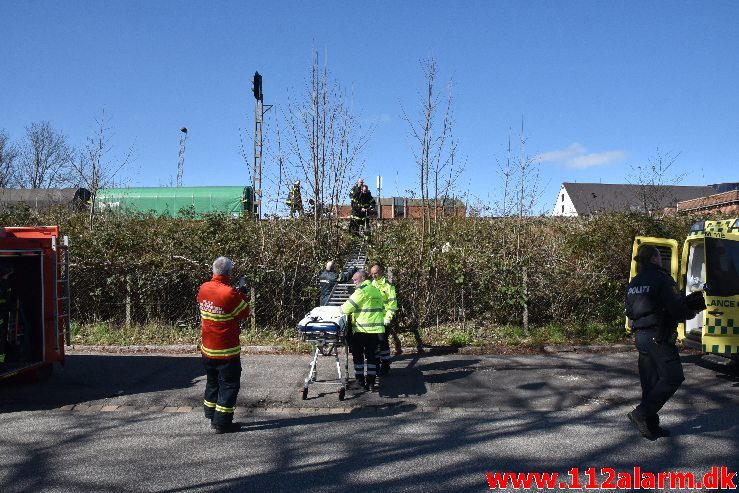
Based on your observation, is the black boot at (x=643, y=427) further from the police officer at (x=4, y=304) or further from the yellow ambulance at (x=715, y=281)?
the police officer at (x=4, y=304)

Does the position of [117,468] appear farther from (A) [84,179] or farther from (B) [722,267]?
(A) [84,179]

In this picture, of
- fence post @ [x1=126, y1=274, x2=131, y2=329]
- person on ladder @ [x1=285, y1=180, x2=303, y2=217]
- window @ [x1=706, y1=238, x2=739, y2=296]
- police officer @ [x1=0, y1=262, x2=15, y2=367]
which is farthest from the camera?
person on ladder @ [x1=285, y1=180, x2=303, y2=217]

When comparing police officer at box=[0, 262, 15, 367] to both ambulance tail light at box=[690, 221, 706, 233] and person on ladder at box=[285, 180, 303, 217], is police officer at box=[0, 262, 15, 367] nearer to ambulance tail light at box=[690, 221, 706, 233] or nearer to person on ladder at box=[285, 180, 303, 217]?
person on ladder at box=[285, 180, 303, 217]

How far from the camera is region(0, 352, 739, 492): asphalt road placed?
5.12 m

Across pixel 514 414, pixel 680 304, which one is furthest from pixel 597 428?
pixel 680 304

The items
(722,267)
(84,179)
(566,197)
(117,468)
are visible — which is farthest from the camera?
(566,197)

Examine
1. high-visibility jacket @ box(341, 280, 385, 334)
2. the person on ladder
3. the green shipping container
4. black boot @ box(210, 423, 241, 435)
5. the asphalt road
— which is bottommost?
the asphalt road

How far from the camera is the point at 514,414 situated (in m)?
7.14

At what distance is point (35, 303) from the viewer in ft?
28.5

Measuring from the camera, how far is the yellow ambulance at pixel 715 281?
8216mm

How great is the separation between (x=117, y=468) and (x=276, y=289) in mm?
7181

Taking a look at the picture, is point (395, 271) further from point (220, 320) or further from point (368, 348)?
point (220, 320)

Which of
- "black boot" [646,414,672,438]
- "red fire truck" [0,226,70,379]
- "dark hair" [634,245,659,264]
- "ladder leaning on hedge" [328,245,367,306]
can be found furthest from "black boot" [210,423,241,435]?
"ladder leaning on hedge" [328,245,367,306]

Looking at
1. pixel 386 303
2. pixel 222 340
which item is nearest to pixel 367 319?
pixel 386 303
